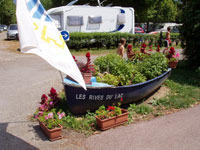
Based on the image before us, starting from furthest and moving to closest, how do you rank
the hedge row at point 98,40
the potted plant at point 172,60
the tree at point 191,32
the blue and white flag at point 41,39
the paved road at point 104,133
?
the hedge row at point 98,40
the tree at point 191,32
the potted plant at point 172,60
the paved road at point 104,133
the blue and white flag at point 41,39

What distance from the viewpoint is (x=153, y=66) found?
22.2 ft

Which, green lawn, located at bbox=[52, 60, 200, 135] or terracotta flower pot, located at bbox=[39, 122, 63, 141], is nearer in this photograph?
terracotta flower pot, located at bbox=[39, 122, 63, 141]

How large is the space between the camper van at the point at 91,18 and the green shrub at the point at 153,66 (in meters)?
10.7

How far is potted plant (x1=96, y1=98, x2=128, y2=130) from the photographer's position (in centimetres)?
495

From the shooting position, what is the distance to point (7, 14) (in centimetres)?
6072

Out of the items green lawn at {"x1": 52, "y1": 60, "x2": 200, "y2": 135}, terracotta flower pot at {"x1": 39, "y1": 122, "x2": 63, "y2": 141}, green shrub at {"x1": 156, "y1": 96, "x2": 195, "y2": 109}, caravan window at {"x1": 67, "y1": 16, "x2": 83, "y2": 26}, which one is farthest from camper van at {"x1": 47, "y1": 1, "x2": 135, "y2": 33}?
terracotta flower pot at {"x1": 39, "y1": 122, "x2": 63, "y2": 141}

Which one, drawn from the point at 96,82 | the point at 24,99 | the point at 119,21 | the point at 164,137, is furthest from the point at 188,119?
the point at 119,21

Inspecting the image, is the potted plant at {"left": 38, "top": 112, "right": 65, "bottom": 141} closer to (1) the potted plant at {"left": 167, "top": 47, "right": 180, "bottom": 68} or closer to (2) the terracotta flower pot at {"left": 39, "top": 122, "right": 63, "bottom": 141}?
(2) the terracotta flower pot at {"left": 39, "top": 122, "right": 63, "bottom": 141}

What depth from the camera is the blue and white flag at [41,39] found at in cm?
355

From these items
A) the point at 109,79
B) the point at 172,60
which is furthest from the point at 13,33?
the point at 109,79

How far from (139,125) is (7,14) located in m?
64.1

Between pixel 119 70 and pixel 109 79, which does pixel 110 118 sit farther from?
pixel 119 70

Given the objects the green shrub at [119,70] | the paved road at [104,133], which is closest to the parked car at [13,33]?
the paved road at [104,133]

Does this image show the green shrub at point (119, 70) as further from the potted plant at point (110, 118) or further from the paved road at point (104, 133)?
the paved road at point (104, 133)
